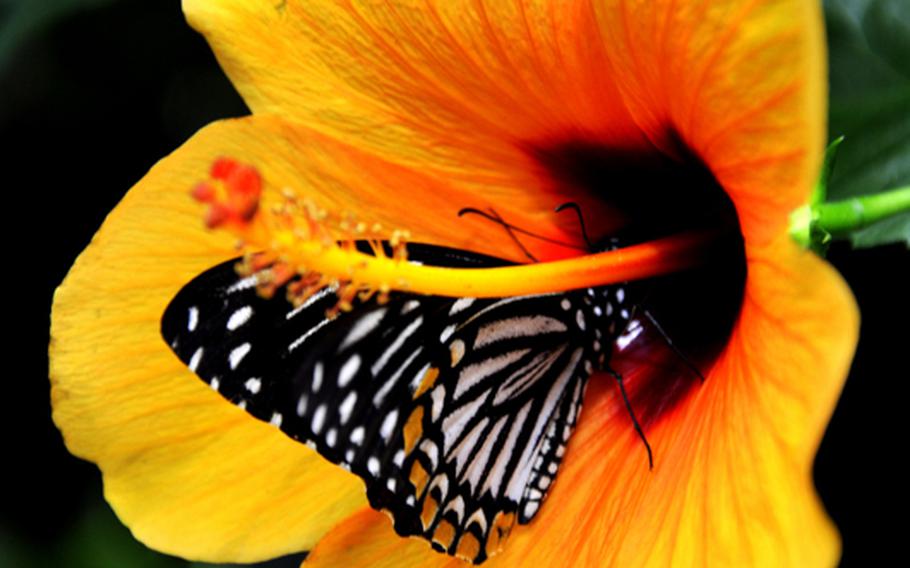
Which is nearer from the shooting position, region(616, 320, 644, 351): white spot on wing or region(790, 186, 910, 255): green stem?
region(790, 186, 910, 255): green stem

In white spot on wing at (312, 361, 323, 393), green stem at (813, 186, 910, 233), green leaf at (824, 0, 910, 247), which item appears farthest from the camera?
green leaf at (824, 0, 910, 247)

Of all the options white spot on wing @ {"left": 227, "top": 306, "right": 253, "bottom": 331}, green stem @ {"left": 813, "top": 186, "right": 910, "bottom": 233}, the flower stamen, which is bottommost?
white spot on wing @ {"left": 227, "top": 306, "right": 253, "bottom": 331}

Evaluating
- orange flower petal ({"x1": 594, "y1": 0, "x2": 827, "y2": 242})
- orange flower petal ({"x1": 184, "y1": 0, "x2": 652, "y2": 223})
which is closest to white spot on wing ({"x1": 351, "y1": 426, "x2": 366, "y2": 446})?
orange flower petal ({"x1": 184, "y1": 0, "x2": 652, "y2": 223})

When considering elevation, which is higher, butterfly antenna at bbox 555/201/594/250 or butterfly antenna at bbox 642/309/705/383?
butterfly antenna at bbox 555/201/594/250

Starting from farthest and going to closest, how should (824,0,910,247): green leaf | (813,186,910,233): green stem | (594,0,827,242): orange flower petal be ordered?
(824,0,910,247): green leaf → (813,186,910,233): green stem → (594,0,827,242): orange flower petal

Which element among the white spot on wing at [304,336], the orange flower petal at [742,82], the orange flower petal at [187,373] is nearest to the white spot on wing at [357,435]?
the white spot on wing at [304,336]

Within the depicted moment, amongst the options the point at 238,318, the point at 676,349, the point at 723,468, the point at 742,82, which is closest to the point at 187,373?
the point at 238,318

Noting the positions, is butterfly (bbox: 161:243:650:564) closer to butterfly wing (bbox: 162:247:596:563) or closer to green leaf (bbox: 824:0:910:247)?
butterfly wing (bbox: 162:247:596:563)
